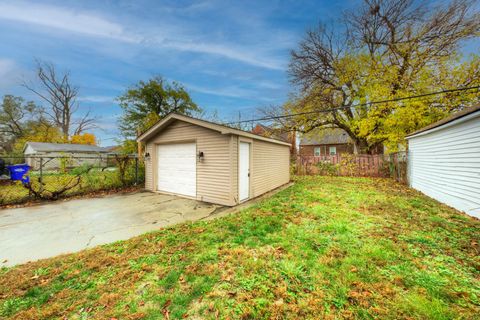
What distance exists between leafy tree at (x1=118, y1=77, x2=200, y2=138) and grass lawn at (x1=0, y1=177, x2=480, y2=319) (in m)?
15.6

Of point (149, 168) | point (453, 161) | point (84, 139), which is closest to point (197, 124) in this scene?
point (149, 168)

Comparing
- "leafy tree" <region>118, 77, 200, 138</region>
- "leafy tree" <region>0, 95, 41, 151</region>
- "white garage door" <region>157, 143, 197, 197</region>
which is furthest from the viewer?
"leafy tree" <region>0, 95, 41, 151</region>

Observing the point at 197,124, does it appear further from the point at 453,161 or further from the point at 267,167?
the point at 453,161

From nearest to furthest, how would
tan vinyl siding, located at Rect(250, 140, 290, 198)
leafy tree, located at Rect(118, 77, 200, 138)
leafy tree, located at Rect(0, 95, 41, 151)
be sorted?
tan vinyl siding, located at Rect(250, 140, 290, 198) → leafy tree, located at Rect(118, 77, 200, 138) → leafy tree, located at Rect(0, 95, 41, 151)

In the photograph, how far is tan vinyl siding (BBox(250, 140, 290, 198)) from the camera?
721cm

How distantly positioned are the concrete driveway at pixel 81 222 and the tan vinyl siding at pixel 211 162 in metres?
0.49

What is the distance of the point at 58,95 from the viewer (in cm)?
2289

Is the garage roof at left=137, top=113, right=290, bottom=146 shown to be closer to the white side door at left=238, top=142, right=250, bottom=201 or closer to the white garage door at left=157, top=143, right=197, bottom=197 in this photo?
the white side door at left=238, top=142, right=250, bottom=201

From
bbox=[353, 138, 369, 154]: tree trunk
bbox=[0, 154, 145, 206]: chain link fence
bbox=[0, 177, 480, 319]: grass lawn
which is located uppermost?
bbox=[353, 138, 369, 154]: tree trunk

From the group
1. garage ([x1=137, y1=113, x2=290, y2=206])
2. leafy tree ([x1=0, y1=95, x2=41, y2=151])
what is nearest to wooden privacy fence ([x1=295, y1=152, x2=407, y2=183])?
garage ([x1=137, y1=113, x2=290, y2=206])

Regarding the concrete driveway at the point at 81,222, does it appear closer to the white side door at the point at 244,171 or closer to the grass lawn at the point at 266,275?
the grass lawn at the point at 266,275

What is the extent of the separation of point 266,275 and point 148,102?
21.0 meters

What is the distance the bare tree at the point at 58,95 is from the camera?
21.3 meters

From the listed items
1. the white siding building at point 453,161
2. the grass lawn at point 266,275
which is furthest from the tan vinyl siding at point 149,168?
the white siding building at point 453,161
